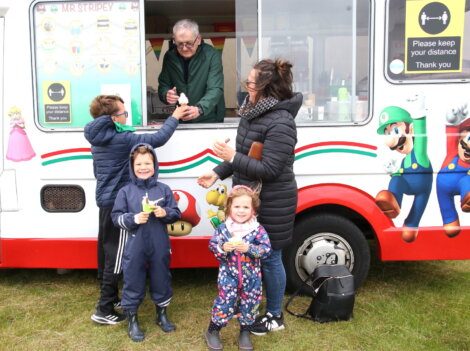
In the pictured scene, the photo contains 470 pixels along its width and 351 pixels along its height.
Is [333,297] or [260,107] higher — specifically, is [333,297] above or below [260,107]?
below

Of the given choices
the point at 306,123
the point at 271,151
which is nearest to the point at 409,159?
the point at 306,123

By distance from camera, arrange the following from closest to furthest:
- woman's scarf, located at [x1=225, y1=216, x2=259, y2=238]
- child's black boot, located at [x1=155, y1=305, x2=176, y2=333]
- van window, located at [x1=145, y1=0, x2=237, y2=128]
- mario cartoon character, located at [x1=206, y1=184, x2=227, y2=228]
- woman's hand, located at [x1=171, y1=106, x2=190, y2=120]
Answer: woman's scarf, located at [x1=225, y1=216, x2=259, y2=238]
child's black boot, located at [x1=155, y1=305, x2=176, y2=333]
woman's hand, located at [x1=171, y1=106, x2=190, y2=120]
mario cartoon character, located at [x1=206, y1=184, x2=227, y2=228]
van window, located at [x1=145, y1=0, x2=237, y2=128]

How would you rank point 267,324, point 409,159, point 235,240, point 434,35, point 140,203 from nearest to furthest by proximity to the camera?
point 235,240 < point 140,203 < point 267,324 < point 434,35 < point 409,159

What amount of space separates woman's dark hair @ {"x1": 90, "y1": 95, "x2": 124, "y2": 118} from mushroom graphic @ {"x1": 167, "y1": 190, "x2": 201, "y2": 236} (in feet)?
2.59

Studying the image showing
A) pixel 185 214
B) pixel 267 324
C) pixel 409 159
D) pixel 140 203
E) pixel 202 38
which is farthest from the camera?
pixel 202 38

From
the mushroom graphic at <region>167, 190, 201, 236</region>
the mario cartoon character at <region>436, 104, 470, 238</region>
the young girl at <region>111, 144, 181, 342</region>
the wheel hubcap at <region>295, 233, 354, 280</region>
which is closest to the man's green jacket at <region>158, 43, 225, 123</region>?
the mushroom graphic at <region>167, 190, 201, 236</region>

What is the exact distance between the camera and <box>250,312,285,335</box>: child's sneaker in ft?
11.6

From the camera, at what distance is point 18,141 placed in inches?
153

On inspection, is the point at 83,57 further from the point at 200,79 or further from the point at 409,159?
the point at 409,159

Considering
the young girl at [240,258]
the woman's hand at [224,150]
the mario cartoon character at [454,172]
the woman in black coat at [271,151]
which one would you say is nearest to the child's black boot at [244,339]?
the young girl at [240,258]

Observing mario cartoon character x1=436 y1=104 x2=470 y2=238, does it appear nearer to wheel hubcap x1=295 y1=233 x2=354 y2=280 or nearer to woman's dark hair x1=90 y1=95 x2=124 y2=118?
→ wheel hubcap x1=295 y1=233 x2=354 y2=280

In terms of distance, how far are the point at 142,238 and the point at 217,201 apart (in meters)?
0.70

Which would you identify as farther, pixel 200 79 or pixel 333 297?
pixel 200 79

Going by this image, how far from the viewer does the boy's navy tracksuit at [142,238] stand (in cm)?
332
